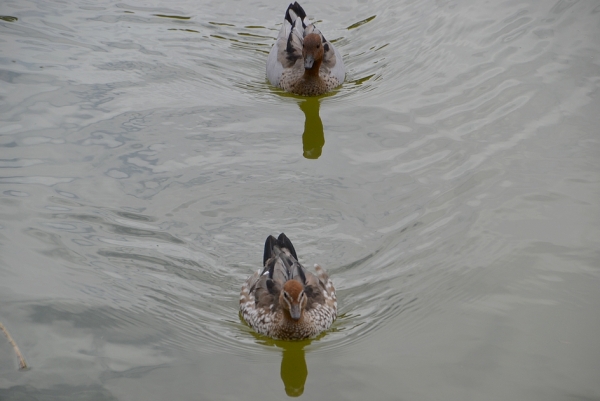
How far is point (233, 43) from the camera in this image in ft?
47.2

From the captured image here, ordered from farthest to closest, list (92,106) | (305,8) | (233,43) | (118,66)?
(305,8)
(233,43)
(118,66)
(92,106)

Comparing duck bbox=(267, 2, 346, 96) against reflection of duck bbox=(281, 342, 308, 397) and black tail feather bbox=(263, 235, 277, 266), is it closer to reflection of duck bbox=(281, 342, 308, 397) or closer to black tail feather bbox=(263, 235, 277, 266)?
black tail feather bbox=(263, 235, 277, 266)

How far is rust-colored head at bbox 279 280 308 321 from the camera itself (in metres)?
7.72

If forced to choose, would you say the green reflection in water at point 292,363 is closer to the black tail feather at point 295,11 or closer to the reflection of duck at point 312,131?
the reflection of duck at point 312,131

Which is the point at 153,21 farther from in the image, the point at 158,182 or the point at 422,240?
the point at 422,240

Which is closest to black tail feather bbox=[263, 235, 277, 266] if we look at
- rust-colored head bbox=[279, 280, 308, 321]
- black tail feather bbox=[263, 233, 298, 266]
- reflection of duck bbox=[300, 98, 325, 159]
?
black tail feather bbox=[263, 233, 298, 266]

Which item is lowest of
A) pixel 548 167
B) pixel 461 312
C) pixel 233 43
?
pixel 461 312

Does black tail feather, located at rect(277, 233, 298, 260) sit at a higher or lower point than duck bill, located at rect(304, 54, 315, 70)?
lower

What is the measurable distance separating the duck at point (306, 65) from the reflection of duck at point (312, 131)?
0.97ft

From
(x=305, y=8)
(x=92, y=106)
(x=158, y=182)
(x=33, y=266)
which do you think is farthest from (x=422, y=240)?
(x=305, y=8)

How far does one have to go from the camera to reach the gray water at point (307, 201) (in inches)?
292

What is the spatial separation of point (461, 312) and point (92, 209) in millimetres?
4425

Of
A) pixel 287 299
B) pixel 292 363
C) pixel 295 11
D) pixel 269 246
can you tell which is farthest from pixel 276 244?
pixel 295 11

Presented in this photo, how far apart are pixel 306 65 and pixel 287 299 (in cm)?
578
